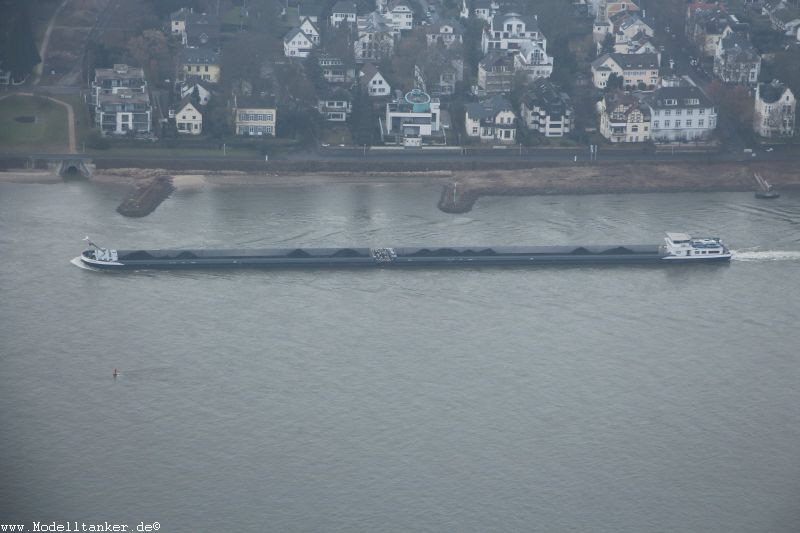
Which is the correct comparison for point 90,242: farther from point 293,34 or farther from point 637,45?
point 637,45

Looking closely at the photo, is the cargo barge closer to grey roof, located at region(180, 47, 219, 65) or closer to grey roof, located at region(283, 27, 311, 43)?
grey roof, located at region(180, 47, 219, 65)

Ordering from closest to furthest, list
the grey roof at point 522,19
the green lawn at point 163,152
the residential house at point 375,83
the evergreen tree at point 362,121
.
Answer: the green lawn at point 163,152
the evergreen tree at point 362,121
the residential house at point 375,83
the grey roof at point 522,19

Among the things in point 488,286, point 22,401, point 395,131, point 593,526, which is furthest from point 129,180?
point 593,526

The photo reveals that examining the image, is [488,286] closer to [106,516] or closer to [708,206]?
[708,206]

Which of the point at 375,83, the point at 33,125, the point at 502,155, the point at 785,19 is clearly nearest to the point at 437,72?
the point at 375,83

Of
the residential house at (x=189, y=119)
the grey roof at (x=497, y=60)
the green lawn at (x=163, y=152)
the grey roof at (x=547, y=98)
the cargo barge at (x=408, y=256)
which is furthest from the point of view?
the grey roof at (x=497, y=60)

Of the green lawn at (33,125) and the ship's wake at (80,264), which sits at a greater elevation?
the green lawn at (33,125)

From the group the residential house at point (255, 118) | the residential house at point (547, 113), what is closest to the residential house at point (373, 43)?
the residential house at point (547, 113)

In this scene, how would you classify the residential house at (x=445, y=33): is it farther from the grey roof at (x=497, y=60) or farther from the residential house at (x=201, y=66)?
the residential house at (x=201, y=66)
